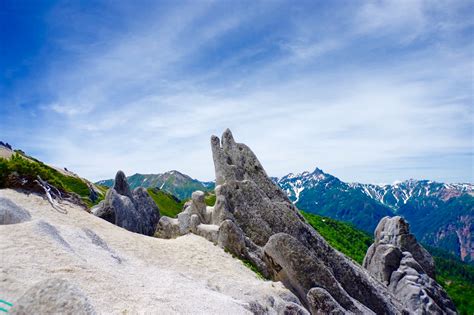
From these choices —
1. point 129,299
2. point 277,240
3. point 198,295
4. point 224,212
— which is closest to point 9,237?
point 129,299

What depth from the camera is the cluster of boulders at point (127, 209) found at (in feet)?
106

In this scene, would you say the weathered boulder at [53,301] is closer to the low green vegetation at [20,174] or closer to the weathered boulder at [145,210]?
the low green vegetation at [20,174]

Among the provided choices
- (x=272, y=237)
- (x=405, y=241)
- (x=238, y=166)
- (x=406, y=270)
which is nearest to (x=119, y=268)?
(x=272, y=237)

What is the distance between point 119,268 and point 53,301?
8.79 meters

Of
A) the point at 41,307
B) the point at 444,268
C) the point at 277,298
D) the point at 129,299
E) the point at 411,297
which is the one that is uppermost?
the point at 41,307

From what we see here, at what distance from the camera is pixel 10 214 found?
16797 millimetres

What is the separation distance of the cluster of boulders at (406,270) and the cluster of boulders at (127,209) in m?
22.0

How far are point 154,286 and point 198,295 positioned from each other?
1713 millimetres

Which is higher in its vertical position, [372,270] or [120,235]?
[120,235]

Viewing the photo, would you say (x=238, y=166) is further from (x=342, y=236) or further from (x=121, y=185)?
(x=342, y=236)

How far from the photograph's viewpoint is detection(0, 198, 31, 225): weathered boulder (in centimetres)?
1637

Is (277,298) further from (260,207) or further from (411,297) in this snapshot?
(411,297)

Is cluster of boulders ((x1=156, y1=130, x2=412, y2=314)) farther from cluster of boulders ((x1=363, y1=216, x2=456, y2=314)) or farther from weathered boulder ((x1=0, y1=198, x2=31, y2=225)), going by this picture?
weathered boulder ((x1=0, y1=198, x2=31, y2=225))

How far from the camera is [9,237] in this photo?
14.0 m
